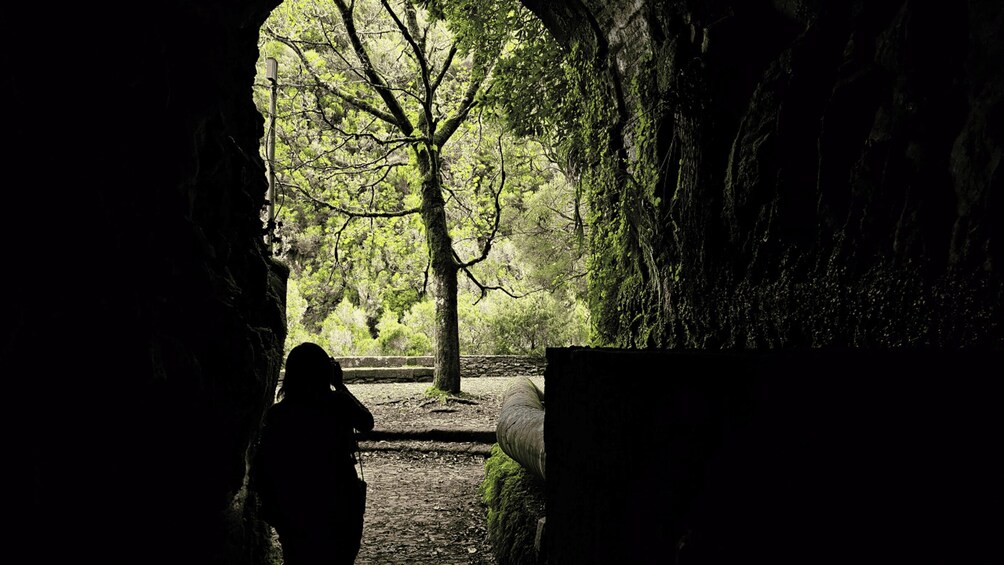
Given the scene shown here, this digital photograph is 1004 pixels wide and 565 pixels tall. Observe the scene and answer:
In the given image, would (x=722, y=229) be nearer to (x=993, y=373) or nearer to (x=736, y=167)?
(x=736, y=167)

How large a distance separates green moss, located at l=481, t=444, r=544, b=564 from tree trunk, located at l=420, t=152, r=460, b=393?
7.63 meters

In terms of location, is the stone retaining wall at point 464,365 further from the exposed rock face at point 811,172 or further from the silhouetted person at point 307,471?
the silhouetted person at point 307,471

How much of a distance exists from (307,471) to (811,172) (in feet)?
9.85

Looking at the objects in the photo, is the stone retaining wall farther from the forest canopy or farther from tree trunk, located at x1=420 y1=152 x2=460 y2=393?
tree trunk, located at x1=420 y1=152 x2=460 y2=393

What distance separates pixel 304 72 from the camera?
16453mm

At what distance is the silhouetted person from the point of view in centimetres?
338

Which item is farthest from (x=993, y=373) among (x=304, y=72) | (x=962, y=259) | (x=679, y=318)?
(x=304, y=72)

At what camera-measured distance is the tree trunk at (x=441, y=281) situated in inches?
553

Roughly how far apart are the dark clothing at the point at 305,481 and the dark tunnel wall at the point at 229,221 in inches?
21.2

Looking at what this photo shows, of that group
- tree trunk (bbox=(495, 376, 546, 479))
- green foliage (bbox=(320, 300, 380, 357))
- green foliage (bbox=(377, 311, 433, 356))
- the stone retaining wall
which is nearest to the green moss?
tree trunk (bbox=(495, 376, 546, 479))

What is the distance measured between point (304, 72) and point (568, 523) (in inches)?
624

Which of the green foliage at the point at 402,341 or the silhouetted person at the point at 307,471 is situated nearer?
the silhouetted person at the point at 307,471

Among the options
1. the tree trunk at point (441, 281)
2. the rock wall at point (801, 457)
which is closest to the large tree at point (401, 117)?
the tree trunk at point (441, 281)

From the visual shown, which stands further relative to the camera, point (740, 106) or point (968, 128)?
point (740, 106)
